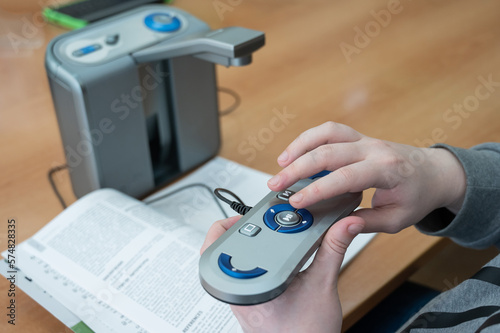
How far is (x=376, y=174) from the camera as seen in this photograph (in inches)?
20.1

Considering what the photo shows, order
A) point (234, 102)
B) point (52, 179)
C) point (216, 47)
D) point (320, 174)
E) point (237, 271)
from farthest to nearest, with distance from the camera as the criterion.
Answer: point (234, 102), point (52, 179), point (216, 47), point (320, 174), point (237, 271)

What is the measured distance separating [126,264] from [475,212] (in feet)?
1.28

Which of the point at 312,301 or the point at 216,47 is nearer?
the point at 312,301

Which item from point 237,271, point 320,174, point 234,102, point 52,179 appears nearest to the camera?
point 237,271

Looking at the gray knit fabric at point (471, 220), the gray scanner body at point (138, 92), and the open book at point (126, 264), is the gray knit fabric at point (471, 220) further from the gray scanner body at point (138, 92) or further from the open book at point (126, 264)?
the gray scanner body at point (138, 92)

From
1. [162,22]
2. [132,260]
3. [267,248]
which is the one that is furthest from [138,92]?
[267,248]

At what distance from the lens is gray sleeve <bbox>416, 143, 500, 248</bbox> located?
1.95 ft

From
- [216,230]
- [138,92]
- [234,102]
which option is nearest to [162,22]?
[138,92]

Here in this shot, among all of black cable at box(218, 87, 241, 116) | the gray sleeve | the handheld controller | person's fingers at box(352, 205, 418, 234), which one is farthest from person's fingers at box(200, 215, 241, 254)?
black cable at box(218, 87, 241, 116)

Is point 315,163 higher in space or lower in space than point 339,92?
higher

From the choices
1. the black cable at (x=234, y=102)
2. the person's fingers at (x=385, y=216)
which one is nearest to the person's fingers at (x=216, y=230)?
the person's fingers at (x=385, y=216)

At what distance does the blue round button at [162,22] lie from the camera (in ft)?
2.36

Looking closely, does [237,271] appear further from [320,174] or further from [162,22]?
[162,22]

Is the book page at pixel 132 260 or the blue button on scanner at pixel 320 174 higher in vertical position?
the blue button on scanner at pixel 320 174
